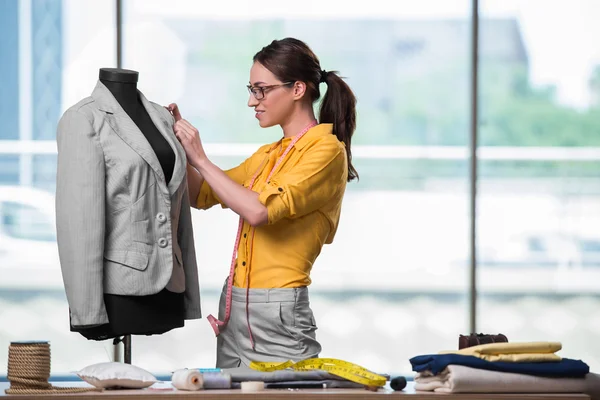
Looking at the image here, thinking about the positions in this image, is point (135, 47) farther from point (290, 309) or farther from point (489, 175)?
point (290, 309)

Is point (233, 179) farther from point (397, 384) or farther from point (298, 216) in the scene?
point (397, 384)

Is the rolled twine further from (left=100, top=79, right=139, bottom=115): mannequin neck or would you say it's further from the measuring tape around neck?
(left=100, top=79, right=139, bottom=115): mannequin neck

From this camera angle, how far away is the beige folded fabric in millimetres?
2498

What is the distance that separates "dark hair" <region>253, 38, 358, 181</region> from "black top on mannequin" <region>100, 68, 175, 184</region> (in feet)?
1.41

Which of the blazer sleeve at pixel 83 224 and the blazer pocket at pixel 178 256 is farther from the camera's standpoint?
the blazer pocket at pixel 178 256

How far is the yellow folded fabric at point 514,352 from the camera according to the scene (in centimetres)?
256

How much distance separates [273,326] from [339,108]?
2.42 feet

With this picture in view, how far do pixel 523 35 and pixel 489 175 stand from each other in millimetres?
713

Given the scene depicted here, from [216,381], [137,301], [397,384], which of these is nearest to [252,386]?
[216,381]

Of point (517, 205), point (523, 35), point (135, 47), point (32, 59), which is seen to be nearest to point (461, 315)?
point (517, 205)

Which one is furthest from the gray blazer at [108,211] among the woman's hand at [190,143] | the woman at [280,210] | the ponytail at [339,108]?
the ponytail at [339,108]

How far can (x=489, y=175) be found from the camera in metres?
5.01

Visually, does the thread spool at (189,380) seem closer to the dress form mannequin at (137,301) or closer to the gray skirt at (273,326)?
the dress form mannequin at (137,301)

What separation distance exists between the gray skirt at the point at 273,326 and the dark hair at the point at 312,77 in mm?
504
